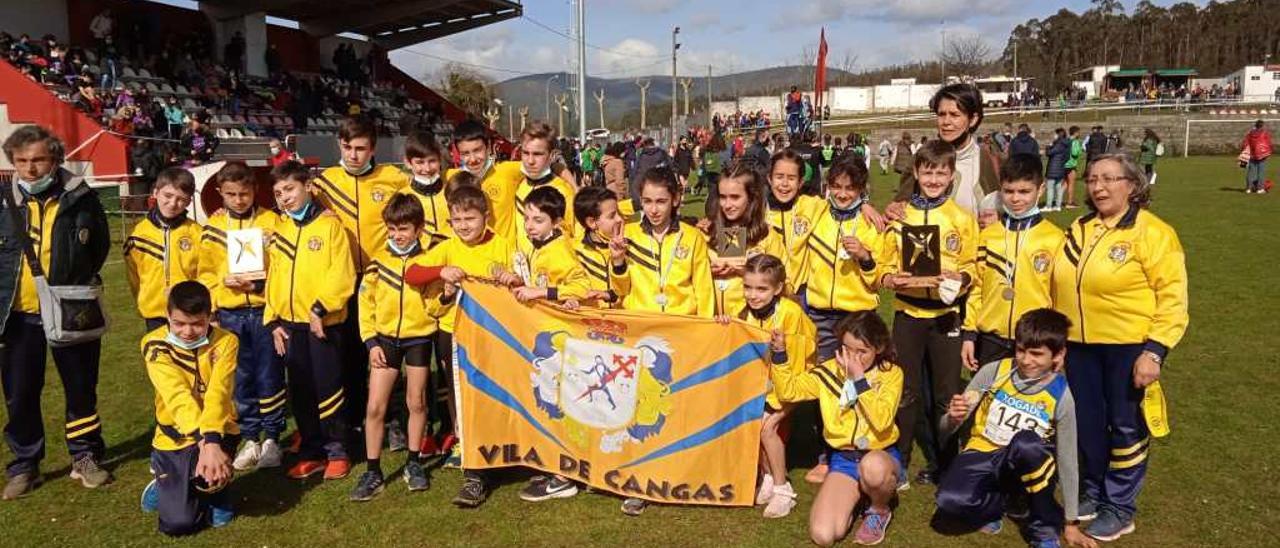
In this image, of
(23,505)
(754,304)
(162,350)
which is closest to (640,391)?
(754,304)

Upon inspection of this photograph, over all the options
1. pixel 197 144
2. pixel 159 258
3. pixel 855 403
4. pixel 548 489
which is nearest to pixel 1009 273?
pixel 855 403

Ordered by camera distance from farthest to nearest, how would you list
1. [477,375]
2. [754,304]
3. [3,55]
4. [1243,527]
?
[3,55] → [477,375] → [754,304] → [1243,527]

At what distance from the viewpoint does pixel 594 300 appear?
5.15m

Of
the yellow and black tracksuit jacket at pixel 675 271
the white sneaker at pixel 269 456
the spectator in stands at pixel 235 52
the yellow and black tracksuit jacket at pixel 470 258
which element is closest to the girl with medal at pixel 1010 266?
the yellow and black tracksuit jacket at pixel 675 271

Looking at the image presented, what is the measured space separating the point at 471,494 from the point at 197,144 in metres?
18.1

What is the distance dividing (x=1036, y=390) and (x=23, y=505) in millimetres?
5661

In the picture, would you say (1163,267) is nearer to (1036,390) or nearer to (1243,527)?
(1036,390)

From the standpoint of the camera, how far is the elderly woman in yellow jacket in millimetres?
4172

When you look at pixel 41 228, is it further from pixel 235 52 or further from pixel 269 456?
pixel 235 52

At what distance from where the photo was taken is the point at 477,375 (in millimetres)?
5234

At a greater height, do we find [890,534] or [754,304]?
[754,304]

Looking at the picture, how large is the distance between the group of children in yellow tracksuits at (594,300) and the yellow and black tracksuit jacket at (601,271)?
2 cm

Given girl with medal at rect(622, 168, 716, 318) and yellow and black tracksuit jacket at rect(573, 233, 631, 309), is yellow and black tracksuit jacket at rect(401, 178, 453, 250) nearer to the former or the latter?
yellow and black tracksuit jacket at rect(573, 233, 631, 309)

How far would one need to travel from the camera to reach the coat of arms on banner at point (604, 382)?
491 cm
